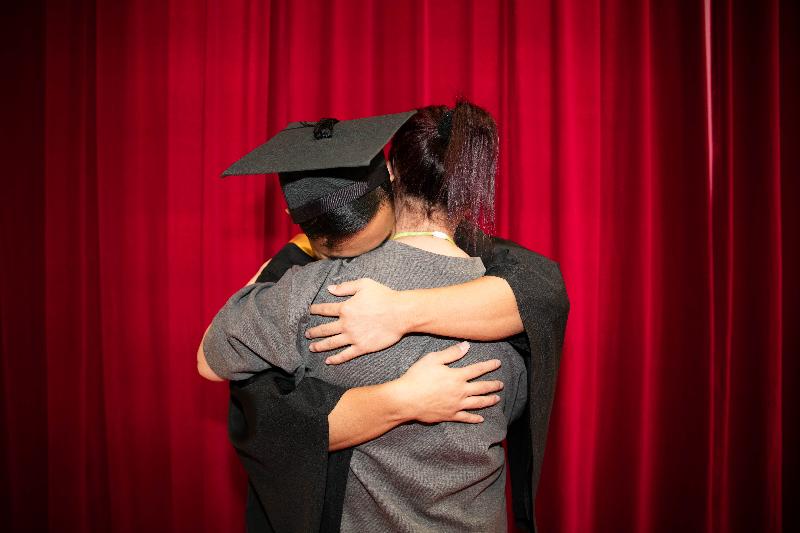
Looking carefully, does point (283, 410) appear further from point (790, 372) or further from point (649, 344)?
point (790, 372)

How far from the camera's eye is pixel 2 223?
1.91 metres

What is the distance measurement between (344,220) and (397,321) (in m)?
0.18

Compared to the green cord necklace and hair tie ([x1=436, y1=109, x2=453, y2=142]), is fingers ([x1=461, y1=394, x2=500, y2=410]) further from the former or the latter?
hair tie ([x1=436, y1=109, x2=453, y2=142])

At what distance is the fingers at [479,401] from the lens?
788mm

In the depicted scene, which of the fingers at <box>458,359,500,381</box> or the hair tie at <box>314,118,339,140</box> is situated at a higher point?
the hair tie at <box>314,118,339,140</box>

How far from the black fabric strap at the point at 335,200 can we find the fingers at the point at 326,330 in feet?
0.58

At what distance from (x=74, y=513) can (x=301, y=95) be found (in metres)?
1.91

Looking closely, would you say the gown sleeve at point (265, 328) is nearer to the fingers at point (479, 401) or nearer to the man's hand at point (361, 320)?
the man's hand at point (361, 320)

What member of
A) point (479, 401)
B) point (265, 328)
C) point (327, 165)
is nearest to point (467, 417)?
point (479, 401)

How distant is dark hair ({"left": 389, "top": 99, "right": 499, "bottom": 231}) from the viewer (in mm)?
828

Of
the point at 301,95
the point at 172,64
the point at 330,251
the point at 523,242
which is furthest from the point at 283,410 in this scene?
the point at 172,64

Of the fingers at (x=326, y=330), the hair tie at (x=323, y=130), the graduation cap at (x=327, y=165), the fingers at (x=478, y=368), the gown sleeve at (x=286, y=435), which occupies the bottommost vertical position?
the gown sleeve at (x=286, y=435)

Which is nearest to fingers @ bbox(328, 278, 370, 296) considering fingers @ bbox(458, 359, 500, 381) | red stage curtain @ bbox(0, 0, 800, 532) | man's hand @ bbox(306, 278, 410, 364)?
man's hand @ bbox(306, 278, 410, 364)

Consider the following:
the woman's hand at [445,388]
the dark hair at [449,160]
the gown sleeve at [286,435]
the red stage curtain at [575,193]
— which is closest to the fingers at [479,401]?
the woman's hand at [445,388]
